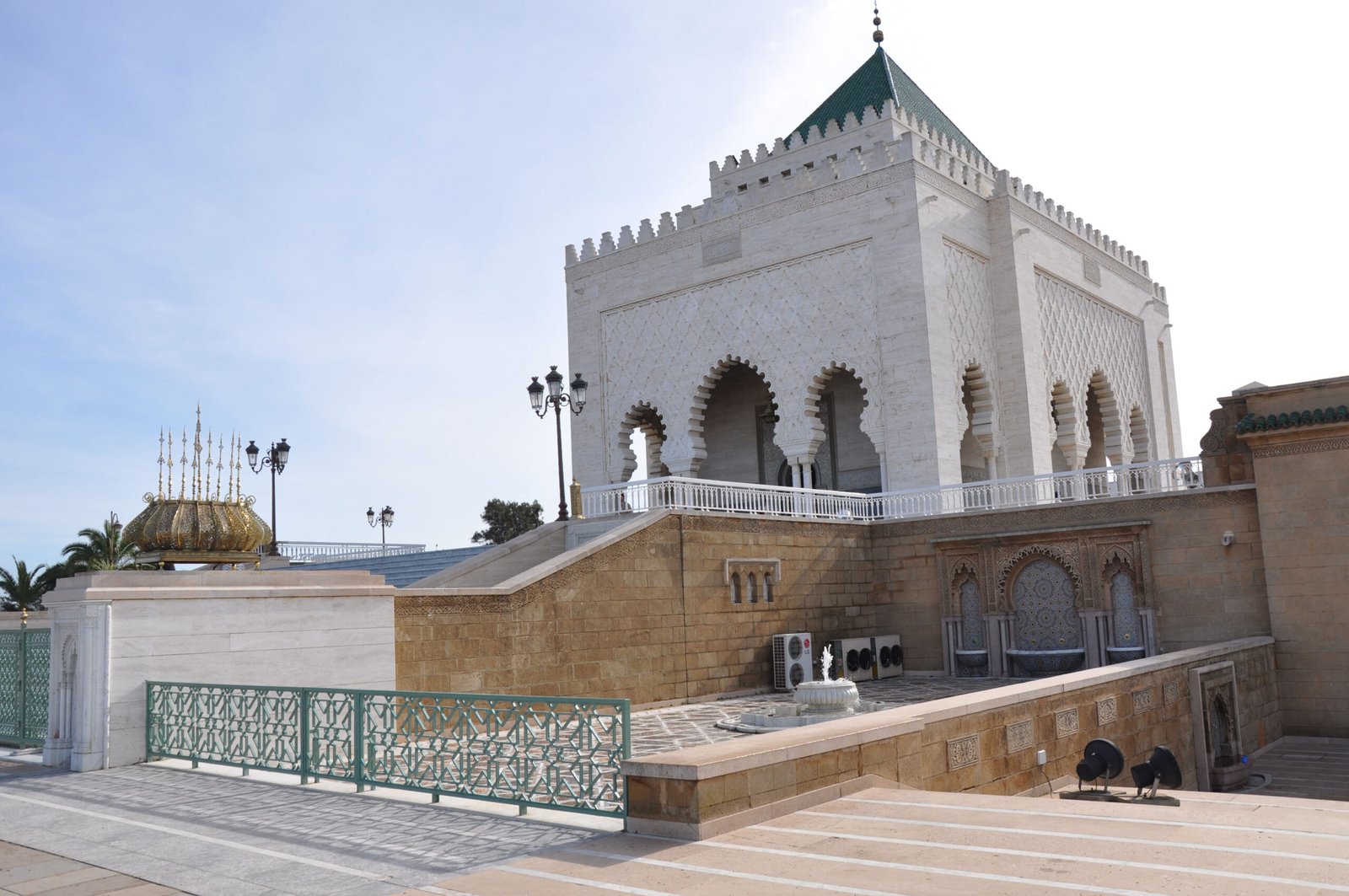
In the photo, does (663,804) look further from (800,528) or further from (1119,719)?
(800,528)

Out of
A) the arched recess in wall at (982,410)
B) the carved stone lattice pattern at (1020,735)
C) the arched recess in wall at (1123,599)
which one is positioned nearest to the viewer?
the carved stone lattice pattern at (1020,735)

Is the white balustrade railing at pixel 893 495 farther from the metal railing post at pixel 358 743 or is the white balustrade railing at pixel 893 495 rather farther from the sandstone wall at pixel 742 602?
the metal railing post at pixel 358 743

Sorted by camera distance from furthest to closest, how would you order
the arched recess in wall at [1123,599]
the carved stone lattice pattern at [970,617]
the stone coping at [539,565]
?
the carved stone lattice pattern at [970,617] → the arched recess in wall at [1123,599] → the stone coping at [539,565]

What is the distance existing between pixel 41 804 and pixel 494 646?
475 cm

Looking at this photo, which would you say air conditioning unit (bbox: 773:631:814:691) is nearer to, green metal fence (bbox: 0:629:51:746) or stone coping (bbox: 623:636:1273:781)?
stone coping (bbox: 623:636:1273:781)

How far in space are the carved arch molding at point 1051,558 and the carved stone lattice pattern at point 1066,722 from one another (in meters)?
6.23

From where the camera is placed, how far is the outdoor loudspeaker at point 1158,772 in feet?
21.0

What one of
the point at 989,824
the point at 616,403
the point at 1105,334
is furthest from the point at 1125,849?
the point at 1105,334

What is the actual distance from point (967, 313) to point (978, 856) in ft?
50.1

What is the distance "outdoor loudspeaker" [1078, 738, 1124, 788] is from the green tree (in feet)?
116

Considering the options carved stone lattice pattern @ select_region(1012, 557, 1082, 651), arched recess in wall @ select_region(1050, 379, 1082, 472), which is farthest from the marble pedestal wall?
arched recess in wall @ select_region(1050, 379, 1082, 472)

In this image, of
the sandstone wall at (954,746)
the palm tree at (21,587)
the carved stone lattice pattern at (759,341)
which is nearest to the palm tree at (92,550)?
the palm tree at (21,587)

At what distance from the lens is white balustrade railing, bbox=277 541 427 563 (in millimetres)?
19859

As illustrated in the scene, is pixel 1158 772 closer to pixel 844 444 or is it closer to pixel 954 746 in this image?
pixel 954 746
